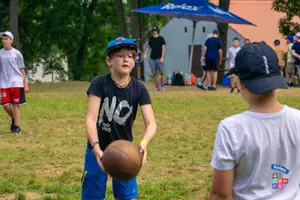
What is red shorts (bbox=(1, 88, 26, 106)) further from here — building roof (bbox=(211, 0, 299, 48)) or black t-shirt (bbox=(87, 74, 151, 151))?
building roof (bbox=(211, 0, 299, 48))

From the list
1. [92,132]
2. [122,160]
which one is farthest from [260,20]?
[122,160]

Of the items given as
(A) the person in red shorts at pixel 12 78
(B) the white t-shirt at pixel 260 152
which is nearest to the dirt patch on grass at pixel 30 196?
(B) the white t-shirt at pixel 260 152

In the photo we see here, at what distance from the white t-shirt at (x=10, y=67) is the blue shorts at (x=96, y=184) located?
24.2ft

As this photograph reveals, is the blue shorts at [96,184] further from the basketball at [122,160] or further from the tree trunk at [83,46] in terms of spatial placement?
the tree trunk at [83,46]

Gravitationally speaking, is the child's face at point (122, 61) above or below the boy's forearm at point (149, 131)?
above

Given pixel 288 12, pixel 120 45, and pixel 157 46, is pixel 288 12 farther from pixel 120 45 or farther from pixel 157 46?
pixel 120 45

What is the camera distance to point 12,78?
12.3 meters

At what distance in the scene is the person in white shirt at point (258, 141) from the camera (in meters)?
3.01

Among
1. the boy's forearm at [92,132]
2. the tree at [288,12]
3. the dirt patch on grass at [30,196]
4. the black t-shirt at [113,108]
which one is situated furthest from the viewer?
the tree at [288,12]

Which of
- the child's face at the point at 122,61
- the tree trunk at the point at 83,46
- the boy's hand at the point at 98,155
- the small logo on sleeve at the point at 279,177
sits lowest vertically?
the tree trunk at the point at 83,46

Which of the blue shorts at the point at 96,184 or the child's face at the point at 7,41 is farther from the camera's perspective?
the child's face at the point at 7,41

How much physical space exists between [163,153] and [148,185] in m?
2.34

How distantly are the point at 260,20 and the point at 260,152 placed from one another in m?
44.2

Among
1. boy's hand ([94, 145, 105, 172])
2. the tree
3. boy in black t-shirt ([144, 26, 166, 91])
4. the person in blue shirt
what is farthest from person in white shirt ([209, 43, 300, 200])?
the tree
